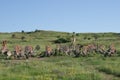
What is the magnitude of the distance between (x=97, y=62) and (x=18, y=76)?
866 centimetres

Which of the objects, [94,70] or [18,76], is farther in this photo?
[94,70]

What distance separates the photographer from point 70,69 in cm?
2555

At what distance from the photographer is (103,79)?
23.6 meters

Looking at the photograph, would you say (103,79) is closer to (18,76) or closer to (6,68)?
(18,76)

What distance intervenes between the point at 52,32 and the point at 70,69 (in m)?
47.5

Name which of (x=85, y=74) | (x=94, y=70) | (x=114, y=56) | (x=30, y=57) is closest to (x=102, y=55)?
(x=114, y=56)

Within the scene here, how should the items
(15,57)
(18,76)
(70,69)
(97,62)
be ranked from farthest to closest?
(15,57), (97,62), (70,69), (18,76)

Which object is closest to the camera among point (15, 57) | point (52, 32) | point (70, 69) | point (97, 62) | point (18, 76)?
point (18, 76)

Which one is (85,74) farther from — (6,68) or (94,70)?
(6,68)

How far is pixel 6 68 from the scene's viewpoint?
26.3 m

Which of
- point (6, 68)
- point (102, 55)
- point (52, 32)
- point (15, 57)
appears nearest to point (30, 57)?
point (15, 57)

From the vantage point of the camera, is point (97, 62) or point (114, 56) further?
point (114, 56)

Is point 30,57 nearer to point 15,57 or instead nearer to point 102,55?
point 15,57

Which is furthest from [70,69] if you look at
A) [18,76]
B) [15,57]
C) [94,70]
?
[15,57]
